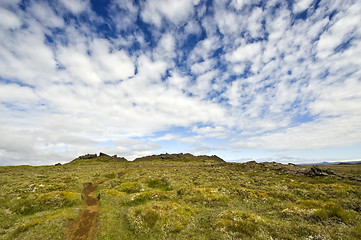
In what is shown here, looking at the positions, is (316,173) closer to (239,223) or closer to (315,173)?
(315,173)

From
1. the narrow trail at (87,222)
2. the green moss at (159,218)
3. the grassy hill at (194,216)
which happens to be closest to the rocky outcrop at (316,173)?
the grassy hill at (194,216)

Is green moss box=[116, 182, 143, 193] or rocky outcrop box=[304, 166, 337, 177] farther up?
rocky outcrop box=[304, 166, 337, 177]

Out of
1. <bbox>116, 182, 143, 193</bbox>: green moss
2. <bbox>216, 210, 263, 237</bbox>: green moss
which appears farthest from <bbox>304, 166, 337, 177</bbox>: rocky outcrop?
<bbox>116, 182, 143, 193</bbox>: green moss

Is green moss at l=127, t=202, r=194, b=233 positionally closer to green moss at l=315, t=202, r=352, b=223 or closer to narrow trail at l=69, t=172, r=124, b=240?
narrow trail at l=69, t=172, r=124, b=240

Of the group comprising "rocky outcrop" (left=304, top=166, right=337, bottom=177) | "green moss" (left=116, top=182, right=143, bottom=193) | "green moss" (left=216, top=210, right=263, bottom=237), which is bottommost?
"green moss" (left=216, top=210, right=263, bottom=237)

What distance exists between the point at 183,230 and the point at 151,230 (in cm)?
370

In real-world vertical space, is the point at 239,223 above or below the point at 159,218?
below

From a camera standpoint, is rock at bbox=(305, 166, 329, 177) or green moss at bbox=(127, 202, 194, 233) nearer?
green moss at bbox=(127, 202, 194, 233)

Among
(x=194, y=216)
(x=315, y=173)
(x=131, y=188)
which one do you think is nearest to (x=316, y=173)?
(x=315, y=173)

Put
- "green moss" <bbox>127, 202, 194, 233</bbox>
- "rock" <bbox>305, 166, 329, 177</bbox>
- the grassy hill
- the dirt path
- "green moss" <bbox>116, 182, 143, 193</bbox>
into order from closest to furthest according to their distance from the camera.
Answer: the grassy hill < the dirt path < "green moss" <bbox>127, 202, 194, 233</bbox> < "green moss" <bbox>116, 182, 143, 193</bbox> < "rock" <bbox>305, 166, 329, 177</bbox>

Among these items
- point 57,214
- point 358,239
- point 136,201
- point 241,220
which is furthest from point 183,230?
point 57,214

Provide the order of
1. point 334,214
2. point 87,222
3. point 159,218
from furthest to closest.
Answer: point 87,222 → point 159,218 → point 334,214

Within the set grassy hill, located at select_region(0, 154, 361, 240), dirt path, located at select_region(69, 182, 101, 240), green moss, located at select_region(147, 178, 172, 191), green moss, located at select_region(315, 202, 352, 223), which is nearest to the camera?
grassy hill, located at select_region(0, 154, 361, 240)

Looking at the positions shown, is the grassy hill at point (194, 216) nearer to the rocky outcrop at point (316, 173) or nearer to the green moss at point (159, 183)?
the green moss at point (159, 183)
